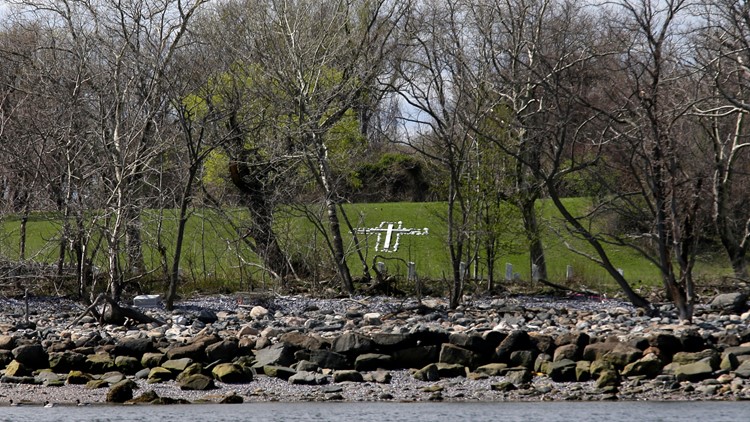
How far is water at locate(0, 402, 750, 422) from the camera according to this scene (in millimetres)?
10328

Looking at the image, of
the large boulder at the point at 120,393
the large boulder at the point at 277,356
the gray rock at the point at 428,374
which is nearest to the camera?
the large boulder at the point at 120,393

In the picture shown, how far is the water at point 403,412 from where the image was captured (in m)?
10.3

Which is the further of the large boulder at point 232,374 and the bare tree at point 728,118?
the bare tree at point 728,118

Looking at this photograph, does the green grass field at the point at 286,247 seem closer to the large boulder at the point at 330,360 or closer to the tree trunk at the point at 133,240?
the tree trunk at the point at 133,240

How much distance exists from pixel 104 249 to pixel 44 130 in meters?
2.30

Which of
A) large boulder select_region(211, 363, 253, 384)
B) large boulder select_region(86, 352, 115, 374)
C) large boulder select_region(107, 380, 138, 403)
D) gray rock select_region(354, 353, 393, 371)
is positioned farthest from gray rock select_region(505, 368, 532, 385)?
large boulder select_region(86, 352, 115, 374)

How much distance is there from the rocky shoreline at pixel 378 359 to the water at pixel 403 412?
316 mm

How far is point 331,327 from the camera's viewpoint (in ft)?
49.0

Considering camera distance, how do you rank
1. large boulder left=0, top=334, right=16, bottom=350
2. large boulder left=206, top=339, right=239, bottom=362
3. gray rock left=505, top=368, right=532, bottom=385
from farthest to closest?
large boulder left=0, top=334, right=16, bottom=350
large boulder left=206, top=339, right=239, bottom=362
gray rock left=505, top=368, right=532, bottom=385

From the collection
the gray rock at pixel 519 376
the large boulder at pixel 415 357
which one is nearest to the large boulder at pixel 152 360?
the large boulder at pixel 415 357

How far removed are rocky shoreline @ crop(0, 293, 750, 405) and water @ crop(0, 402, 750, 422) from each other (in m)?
0.32

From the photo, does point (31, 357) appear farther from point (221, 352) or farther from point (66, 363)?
point (221, 352)

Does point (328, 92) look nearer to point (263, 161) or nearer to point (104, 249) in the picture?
point (263, 161)

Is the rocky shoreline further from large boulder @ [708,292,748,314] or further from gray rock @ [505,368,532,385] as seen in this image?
large boulder @ [708,292,748,314]
